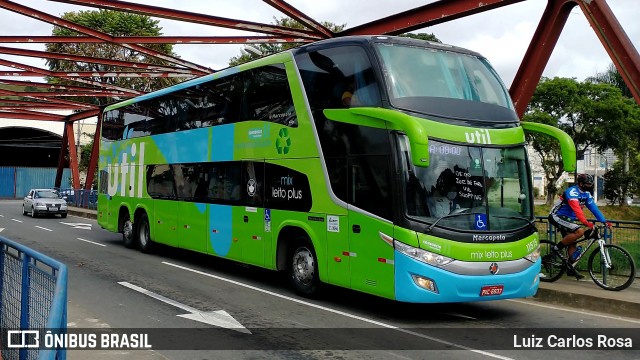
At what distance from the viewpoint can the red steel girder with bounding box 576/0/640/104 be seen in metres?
10.1

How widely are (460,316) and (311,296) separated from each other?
8.14 feet

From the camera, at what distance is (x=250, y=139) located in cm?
1096

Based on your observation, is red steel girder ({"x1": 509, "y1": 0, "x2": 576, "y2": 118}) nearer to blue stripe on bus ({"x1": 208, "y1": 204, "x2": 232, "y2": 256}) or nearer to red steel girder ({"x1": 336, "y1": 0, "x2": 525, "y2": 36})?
red steel girder ({"x1": 336, "y1": 0, "x2": 525, "y2": 36})

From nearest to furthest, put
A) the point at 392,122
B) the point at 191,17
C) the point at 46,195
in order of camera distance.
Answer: the point at 392,122
the point at 191,17
the point at 46,195

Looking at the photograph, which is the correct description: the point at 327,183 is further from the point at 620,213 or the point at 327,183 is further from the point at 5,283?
the point at 620,213

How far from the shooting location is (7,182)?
180 feet

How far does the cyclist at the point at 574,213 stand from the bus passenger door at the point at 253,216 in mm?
5521

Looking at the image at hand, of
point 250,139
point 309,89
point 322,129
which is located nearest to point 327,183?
point 322,129

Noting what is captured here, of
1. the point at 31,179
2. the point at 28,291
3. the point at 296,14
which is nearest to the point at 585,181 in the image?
the point at 296,14

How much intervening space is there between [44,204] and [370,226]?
85.8 ft

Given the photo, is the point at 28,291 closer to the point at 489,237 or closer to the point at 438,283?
the point at 438,283

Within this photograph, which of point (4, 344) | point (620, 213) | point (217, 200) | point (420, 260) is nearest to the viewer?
point (4, 344)

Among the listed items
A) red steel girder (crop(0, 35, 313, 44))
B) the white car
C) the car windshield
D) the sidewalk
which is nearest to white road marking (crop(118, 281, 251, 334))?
the sidewalk

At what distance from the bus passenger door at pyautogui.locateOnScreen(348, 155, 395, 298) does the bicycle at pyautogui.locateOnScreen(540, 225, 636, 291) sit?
452 centimetres
